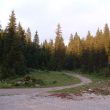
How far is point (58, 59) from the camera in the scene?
346ft

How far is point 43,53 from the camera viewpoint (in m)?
113

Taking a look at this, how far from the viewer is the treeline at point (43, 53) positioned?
2367 inches

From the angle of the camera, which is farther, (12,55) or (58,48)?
(58,48)

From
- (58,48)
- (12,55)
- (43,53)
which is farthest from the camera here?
(43,53)

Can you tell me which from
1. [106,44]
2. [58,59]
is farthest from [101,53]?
[58,59]

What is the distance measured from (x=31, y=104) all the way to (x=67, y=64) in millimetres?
104174

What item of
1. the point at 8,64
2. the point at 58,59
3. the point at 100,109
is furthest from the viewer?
the point at 58,59

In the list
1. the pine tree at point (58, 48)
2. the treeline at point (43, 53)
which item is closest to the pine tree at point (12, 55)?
the treeline at point (43, 53)

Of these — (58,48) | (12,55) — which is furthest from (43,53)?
(12,55)

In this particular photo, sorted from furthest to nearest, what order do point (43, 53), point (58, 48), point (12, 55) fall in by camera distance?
point (43, 53)
point (58, 48)
point (12, 55)

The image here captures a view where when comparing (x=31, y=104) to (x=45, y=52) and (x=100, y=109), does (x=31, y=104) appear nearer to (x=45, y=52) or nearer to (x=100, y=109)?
(x=100, y=109)

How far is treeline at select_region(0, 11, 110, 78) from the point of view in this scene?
60125 mm

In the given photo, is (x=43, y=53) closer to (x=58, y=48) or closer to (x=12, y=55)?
(x=58, y=48)

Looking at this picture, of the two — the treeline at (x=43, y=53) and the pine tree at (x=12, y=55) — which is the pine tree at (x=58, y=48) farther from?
the pine tree at (x=12, y=55)
